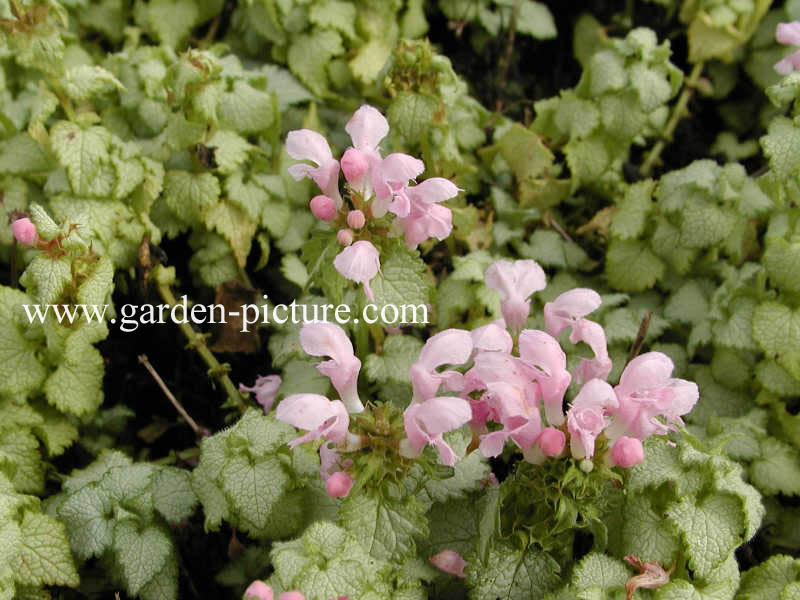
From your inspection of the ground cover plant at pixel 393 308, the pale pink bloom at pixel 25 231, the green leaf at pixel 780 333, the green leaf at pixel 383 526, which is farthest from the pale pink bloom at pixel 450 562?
the pale pink bloom at pixel 25 231

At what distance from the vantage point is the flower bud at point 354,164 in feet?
3.94

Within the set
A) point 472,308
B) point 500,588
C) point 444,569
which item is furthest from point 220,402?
point 500,588

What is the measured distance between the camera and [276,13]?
2.09 m

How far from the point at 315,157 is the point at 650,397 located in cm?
63

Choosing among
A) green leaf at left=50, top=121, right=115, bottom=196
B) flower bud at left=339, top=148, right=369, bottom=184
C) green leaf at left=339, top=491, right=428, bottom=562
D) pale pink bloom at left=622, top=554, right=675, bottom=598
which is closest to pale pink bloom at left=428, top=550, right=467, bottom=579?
green leaf at left=339, top=491, right=428, bottom=562

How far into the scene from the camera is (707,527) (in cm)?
113

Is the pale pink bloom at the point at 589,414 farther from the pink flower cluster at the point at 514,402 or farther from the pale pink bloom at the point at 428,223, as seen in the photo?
the pale pink bloom at the point at 428,223

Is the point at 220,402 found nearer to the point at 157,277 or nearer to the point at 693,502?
the point at 157,277

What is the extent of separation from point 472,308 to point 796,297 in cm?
67

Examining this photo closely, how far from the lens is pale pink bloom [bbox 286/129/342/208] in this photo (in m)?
1.25

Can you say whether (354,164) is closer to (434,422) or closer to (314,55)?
(434,422)

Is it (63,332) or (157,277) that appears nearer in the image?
(63,332)

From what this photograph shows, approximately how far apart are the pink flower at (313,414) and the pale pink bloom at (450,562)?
351 millimetres

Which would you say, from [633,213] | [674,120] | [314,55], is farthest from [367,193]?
[674,120]
